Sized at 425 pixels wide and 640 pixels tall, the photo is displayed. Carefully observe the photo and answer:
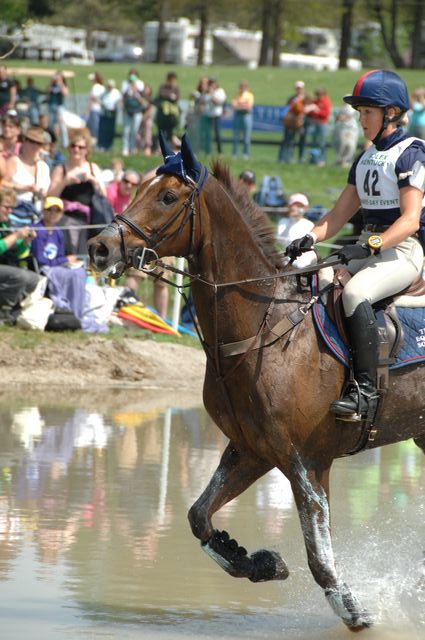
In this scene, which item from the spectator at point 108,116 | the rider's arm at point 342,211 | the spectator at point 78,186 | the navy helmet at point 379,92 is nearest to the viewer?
the navy helmet at point 379,92

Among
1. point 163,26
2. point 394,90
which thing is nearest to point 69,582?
point 394,90

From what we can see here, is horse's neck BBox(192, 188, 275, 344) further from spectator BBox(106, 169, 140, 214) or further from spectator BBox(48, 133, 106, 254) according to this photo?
spectator BBox(106, 169, 140, 214)

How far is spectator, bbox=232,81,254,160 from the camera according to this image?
30.4 metres

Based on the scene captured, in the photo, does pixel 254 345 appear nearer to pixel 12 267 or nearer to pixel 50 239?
pixel 12 267

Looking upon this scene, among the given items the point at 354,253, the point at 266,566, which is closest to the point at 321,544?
the point at 266,566

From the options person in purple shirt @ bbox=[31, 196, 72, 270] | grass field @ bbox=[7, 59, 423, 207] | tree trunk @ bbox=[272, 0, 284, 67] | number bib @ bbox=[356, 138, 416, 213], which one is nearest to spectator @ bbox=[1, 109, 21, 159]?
person in purple shirt @ bbox=[31, 196, 72, 270]

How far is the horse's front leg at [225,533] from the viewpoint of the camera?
7020mm

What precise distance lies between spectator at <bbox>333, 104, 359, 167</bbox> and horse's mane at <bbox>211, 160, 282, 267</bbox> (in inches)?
895

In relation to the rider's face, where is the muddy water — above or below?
below

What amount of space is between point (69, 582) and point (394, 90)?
3450 mm

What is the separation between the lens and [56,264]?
48.0 ft

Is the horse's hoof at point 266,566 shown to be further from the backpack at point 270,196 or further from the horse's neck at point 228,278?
the backpack at point 270,196

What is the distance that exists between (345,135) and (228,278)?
2379 cm

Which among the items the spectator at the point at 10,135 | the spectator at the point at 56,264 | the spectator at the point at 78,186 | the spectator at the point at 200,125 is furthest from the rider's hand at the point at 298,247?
the spectator at the point at 200,125
